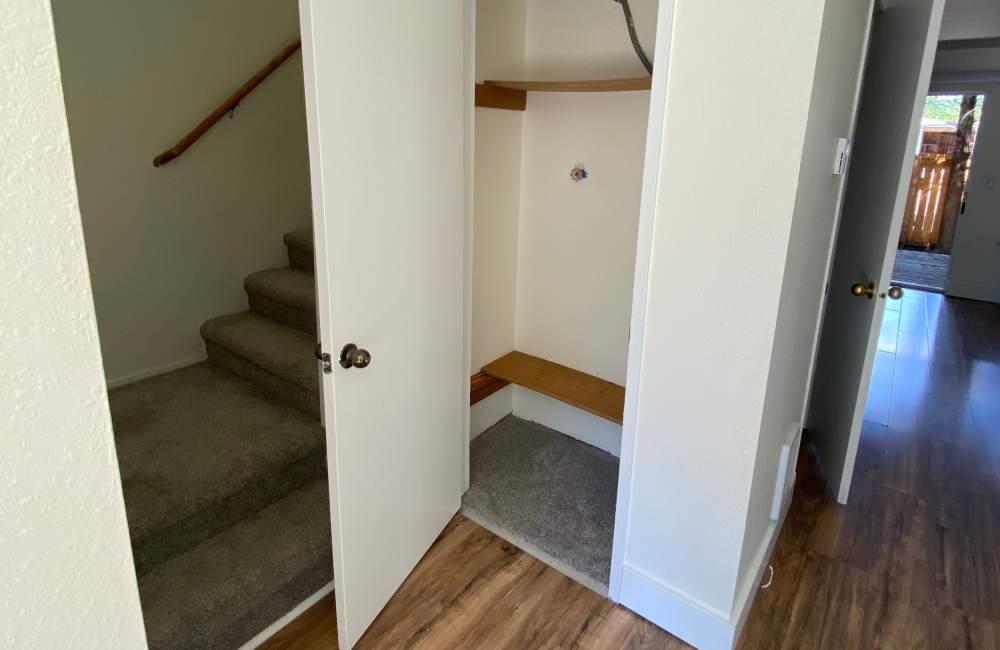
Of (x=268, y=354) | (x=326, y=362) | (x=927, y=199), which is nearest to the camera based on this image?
(x=326, y=362)

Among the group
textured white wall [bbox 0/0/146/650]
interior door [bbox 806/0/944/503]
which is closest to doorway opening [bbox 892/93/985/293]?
interior door [bbox 806/0/944/503]

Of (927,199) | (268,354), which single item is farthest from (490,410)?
(927,199)

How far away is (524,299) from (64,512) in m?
2.41

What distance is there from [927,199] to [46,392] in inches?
394

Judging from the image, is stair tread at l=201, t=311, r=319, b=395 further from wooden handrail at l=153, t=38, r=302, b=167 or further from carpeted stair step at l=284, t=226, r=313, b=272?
wooden handrail at l=153, t=38, r=302, b=167

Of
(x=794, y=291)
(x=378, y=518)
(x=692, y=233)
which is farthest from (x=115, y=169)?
(x=794, y=291)

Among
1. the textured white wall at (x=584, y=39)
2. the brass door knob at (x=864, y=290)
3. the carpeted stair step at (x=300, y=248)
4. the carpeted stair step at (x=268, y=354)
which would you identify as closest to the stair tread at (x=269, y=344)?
the carpeted stair step at (x=268, y=354)

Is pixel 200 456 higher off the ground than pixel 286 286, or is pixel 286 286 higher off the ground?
pixel 286 286

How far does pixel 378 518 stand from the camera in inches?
68.0

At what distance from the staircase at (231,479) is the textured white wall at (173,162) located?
0.20m

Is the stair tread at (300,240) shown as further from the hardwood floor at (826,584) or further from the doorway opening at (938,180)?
the doorway opening at (938,180)

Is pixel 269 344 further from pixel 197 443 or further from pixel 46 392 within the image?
pixel 46 392

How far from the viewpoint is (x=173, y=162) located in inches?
106

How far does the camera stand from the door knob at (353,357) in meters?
1.47
